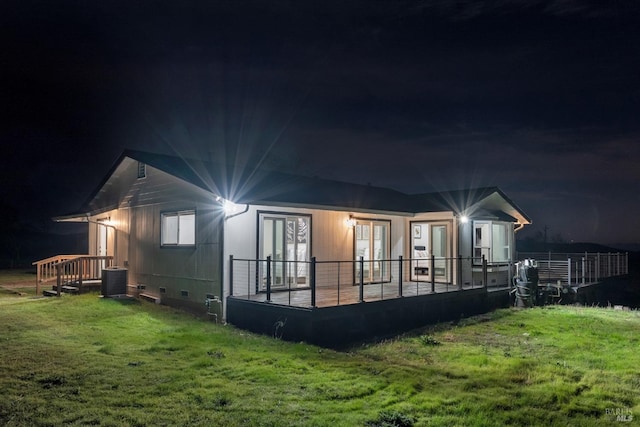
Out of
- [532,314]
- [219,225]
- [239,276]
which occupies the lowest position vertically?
[532,314]

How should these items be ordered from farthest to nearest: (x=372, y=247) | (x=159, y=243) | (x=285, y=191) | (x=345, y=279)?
(x=372, y=247)
(x=345, y=279)
(x=159, y=243)
(x=285, y=191)

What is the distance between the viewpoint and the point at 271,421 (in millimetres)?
5254

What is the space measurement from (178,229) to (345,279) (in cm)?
515

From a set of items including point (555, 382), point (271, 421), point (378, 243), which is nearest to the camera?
point (271, 421)

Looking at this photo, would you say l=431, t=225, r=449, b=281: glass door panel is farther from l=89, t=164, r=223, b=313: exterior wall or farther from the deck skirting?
l=89, t=164, r=223, b=313: exterior wall

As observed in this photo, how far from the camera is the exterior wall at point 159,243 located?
39.3 ft

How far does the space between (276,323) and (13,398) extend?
5141mm

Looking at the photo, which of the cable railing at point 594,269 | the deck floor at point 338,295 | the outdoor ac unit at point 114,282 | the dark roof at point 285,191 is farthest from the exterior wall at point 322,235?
the cable railing at point 594,269

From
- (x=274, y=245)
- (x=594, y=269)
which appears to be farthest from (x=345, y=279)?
(x=594, y=269)

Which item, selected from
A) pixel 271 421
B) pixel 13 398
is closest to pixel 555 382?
pixel 271 421

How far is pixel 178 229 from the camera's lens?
13289mm

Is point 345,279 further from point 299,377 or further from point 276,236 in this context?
point 299,377

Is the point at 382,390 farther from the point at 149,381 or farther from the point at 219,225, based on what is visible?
the point at 219,225

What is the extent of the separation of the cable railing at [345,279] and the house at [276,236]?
0.12 ft
